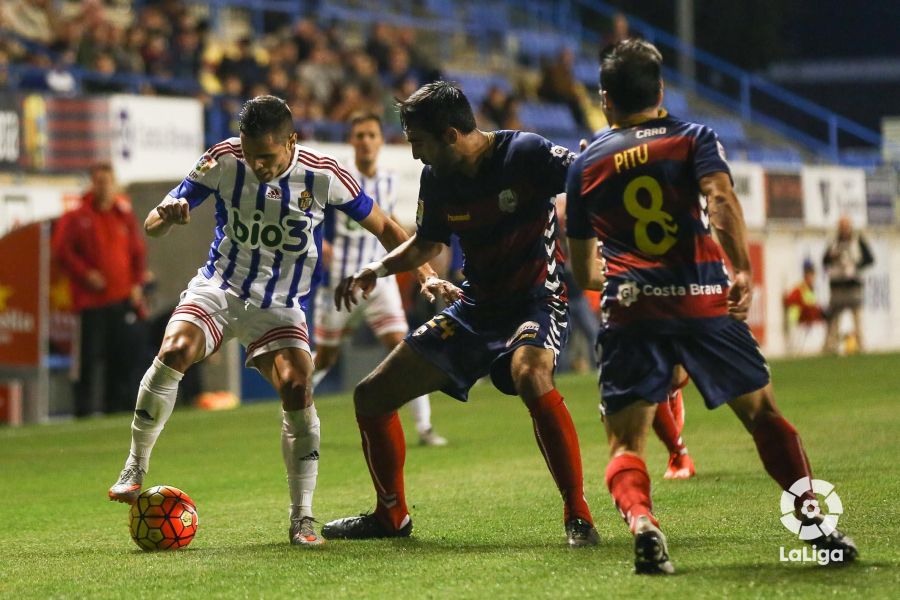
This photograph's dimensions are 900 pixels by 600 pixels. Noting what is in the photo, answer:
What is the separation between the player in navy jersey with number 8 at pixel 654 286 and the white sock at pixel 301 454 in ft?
5.25

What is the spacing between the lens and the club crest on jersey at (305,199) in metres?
6.82

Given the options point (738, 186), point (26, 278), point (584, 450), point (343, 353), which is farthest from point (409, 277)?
point (738, 186)

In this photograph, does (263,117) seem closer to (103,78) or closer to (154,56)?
(103,78)

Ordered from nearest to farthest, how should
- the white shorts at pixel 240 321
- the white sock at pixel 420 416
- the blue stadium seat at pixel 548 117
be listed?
the white shorts at pixel 240 321 → the white sock at pixel 420 416 → the blue stadium seat at pixel 548 117

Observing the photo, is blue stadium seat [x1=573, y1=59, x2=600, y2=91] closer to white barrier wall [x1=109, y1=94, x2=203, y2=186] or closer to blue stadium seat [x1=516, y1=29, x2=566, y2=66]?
blue stadium seat [x1=516, y1=29, x2=566, y2=66]

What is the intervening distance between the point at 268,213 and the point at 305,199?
0.18 m

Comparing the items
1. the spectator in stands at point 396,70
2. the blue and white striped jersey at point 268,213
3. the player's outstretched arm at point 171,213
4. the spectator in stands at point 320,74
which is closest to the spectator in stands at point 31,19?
the spectator in stands at point 320,74

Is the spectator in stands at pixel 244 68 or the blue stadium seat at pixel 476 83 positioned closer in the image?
the spectator in stands at pixel 244 68

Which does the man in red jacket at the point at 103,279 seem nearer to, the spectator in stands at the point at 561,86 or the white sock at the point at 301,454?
the white sock at the point at 301,454

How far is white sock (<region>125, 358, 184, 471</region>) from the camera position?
665 cm

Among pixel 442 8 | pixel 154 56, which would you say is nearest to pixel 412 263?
pixel 154 56

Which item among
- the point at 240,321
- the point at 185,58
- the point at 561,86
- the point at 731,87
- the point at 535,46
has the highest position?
the point at 731,87

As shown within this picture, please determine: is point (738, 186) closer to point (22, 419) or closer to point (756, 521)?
point (22, 419)

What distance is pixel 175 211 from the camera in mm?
6523
